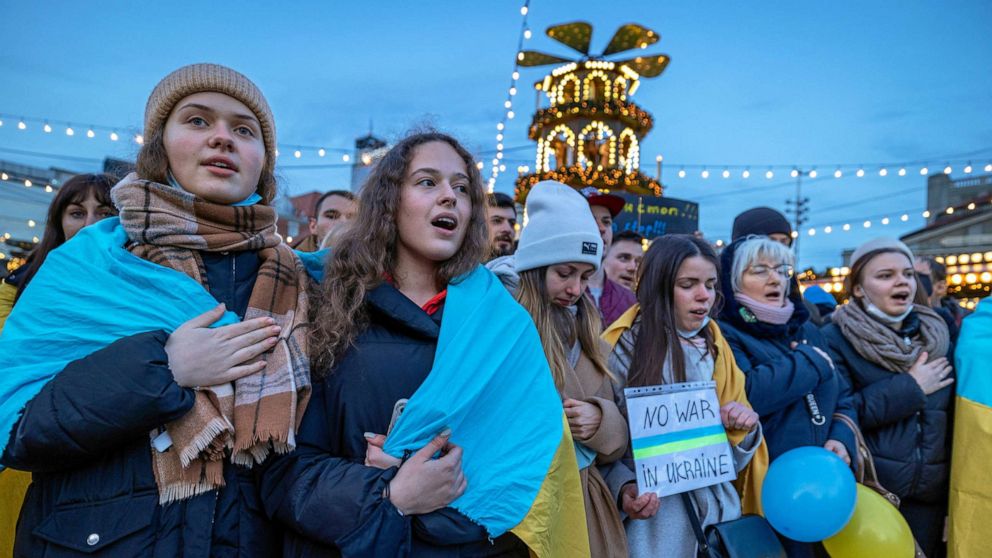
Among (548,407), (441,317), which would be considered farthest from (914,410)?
(441,317)

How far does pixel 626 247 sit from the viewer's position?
5.39 metres

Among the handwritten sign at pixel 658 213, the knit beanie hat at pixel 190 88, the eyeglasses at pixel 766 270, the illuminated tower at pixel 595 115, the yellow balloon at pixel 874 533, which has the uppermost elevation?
the illuminated tower at pixel 595 115

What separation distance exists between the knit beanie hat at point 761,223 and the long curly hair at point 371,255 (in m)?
2.84

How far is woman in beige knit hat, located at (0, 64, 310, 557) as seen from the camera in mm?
1510

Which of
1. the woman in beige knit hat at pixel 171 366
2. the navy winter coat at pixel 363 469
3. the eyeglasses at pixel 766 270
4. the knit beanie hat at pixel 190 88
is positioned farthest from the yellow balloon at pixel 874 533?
the knit beanie hat at pixel 190 88

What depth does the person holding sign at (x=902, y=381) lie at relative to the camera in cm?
A: 333

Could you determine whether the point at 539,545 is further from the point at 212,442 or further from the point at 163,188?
the point at 163,188

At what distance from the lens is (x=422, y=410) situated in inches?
66.9

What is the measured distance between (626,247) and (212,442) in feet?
14.1

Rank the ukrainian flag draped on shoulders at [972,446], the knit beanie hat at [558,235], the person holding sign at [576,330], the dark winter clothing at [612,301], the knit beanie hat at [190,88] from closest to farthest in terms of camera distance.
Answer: the knit beanie hat at [190,88]
the person holding sign at [576,330]
the knit beanie hat at [558,235]
the ukrainian flag draped on shoulders at [972,446]
the dark winter clothing at [612,301]

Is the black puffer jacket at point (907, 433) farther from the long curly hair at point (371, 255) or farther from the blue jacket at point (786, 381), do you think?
the long curly hair at point (371, 255)

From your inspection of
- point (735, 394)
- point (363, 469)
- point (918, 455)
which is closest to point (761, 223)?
point (918, 455)

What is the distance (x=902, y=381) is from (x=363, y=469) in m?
3.07

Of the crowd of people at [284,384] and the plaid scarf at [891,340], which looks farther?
the plaid scarf at [891,340]
